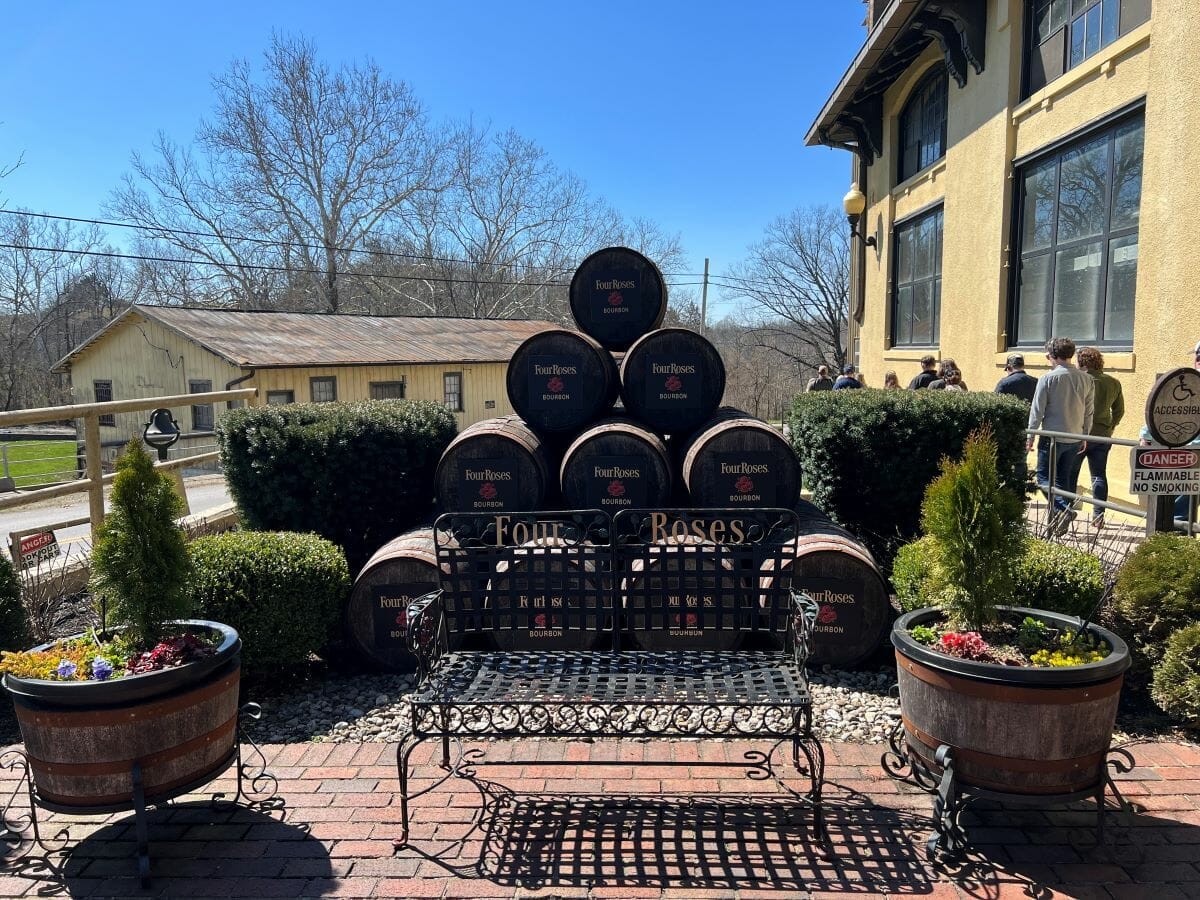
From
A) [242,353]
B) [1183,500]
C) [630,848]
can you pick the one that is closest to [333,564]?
[630,848]

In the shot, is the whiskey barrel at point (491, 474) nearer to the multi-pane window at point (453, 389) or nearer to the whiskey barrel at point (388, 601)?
the whiskey barrel at point (388, 601)

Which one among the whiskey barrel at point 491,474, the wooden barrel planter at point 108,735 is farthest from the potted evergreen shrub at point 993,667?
the whiskey barrel at point 491,474

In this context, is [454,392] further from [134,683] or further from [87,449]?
[134,683]

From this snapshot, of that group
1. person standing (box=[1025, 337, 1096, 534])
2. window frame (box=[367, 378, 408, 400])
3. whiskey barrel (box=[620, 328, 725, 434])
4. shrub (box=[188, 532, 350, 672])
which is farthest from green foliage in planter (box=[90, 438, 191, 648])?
window frame (box=[367, 378, 408, 400])

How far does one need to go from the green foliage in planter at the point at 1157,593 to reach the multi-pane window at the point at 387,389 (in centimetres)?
2032

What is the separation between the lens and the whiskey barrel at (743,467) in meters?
5.13

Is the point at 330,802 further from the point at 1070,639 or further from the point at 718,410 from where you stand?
the point at 718,410

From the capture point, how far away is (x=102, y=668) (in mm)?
2826

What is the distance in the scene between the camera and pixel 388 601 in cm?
475

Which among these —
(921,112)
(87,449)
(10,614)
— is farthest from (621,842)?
(921,112)

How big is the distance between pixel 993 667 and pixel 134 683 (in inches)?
114

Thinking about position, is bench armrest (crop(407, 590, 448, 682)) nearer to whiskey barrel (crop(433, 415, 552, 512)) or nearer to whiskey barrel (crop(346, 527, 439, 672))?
whiskey barrel (crop(346, 527, 439, 672))

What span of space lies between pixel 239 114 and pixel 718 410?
1328 inches

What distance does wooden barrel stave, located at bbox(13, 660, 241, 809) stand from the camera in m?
2.70
